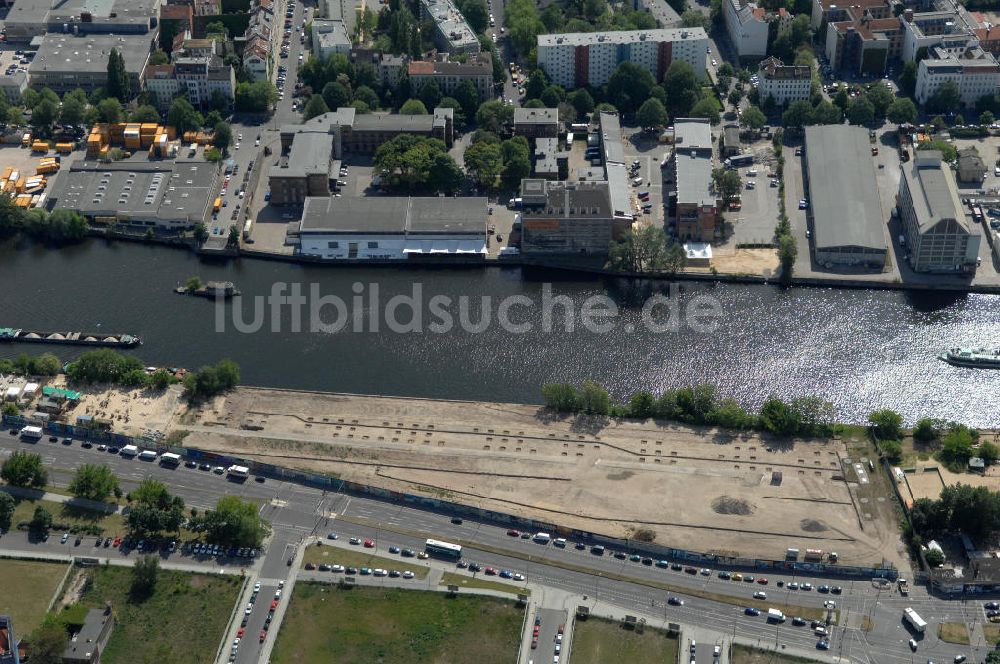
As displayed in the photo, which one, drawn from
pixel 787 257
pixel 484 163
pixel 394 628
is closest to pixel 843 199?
pixel 787 257

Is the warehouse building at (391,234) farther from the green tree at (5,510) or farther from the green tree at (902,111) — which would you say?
the green tree at (902,111)

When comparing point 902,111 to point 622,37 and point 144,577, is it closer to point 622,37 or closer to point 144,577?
point 622,37

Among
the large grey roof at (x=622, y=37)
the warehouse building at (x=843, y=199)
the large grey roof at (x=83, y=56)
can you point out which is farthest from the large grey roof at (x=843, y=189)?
the large grey roof at (x=83, y=56)

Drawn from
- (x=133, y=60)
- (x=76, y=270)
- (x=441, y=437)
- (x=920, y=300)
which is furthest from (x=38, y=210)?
(x=920, y=300)

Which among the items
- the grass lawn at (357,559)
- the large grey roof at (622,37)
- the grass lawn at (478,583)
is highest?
the large grey roof at (622,37)

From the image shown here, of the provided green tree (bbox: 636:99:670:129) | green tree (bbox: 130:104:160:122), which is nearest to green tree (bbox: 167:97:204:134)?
green tree (bbox: 130:104:160:122)

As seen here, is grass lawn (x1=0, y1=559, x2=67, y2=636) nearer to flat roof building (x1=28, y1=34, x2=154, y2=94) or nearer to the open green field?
the open green field
